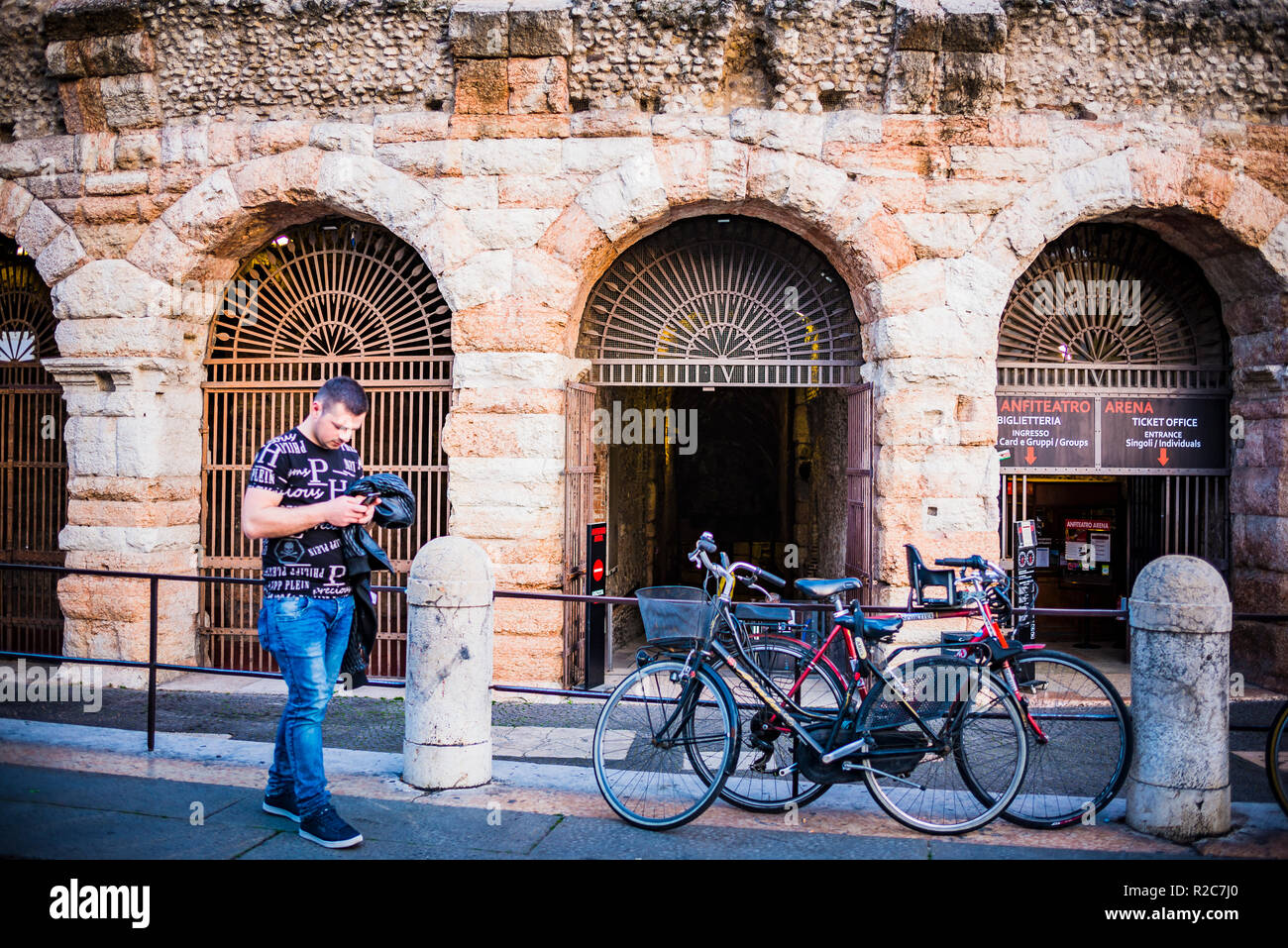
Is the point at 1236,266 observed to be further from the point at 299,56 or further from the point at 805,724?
the point at 299,56

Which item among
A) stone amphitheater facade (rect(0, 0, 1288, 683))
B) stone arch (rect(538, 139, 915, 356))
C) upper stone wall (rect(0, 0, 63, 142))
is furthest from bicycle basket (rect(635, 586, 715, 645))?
upper stone wall (rect(0, 0, 63, 142))

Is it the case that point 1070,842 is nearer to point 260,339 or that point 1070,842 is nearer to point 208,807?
point 208,807

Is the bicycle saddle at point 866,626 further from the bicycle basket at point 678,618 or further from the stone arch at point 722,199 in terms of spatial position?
the stone arch at point 722,199

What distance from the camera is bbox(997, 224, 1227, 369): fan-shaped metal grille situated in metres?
7.98

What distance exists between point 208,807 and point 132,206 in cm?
569

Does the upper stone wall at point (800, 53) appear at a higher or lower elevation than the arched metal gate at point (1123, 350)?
higher

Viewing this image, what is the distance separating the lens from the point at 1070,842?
160 inches

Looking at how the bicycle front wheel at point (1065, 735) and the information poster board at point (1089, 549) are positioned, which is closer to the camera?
the bicycle front wheel at point (1065, 735)

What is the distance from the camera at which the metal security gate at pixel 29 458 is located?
342 inches

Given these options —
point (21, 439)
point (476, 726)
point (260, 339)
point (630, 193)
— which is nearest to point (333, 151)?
point (260, 339)

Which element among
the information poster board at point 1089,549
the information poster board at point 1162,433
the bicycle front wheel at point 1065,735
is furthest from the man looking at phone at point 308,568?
the information poster board at point 1089,549

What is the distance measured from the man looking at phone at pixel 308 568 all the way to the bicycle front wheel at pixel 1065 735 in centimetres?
304

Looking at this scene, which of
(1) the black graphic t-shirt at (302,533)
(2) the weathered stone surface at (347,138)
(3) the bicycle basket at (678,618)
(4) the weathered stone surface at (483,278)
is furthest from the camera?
(2) the weathered stone surface at (347,138)

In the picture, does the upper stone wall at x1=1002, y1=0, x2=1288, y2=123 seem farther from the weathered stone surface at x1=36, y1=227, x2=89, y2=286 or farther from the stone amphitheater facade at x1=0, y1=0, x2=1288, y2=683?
the weathered stone surface at x1=36, y1=227, x2=89, y2=286
